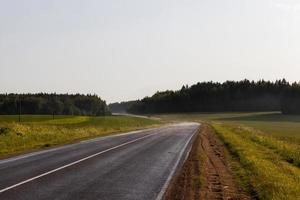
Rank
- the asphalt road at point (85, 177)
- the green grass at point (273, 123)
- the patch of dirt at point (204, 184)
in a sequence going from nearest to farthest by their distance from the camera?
the asphalt road at point (85, 177) < the patch of dirt at point (204, 184) < the green grass at point (273, 123)

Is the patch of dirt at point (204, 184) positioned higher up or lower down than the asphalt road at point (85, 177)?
lower down

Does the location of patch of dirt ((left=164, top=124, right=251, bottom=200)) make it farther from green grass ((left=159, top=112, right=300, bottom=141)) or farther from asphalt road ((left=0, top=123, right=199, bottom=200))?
green grass ((left=159, top=112, right=300, bottom=141))

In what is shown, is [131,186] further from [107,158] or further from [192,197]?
[107,158]

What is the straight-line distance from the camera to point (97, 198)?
38.2 ft

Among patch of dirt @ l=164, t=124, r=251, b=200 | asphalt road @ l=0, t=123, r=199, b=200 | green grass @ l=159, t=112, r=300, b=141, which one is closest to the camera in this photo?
asphalt road @ l=0, t=123, r=199, b=200

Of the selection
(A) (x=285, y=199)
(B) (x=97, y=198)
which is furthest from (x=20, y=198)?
(A) (x=285, y=199)

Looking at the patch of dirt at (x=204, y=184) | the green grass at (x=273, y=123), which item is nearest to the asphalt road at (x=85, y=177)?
the patch of dirt at (x=204, y=184)

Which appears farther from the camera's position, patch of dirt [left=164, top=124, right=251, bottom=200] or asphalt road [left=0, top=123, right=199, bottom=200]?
patch of dirt [left=164, top=124, right=251, bottom=200]

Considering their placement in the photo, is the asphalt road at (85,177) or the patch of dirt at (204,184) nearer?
the asphalt road at (85,177)

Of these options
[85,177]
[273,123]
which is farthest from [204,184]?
[273,123]

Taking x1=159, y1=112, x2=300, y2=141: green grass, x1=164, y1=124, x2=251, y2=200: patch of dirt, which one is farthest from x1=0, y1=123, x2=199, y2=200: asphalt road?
x1=159, y1=112, x2=300, y2=141: green grass

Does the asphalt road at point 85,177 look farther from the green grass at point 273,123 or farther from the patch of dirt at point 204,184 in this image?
the green grass at point 273,123

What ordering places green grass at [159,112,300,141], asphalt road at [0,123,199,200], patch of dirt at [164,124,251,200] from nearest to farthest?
asphalt road at [0,123,199,200]
patch of dirt at [164,124,251,200]
green grass at [159,112,300,141]

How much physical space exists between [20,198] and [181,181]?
545 cm
